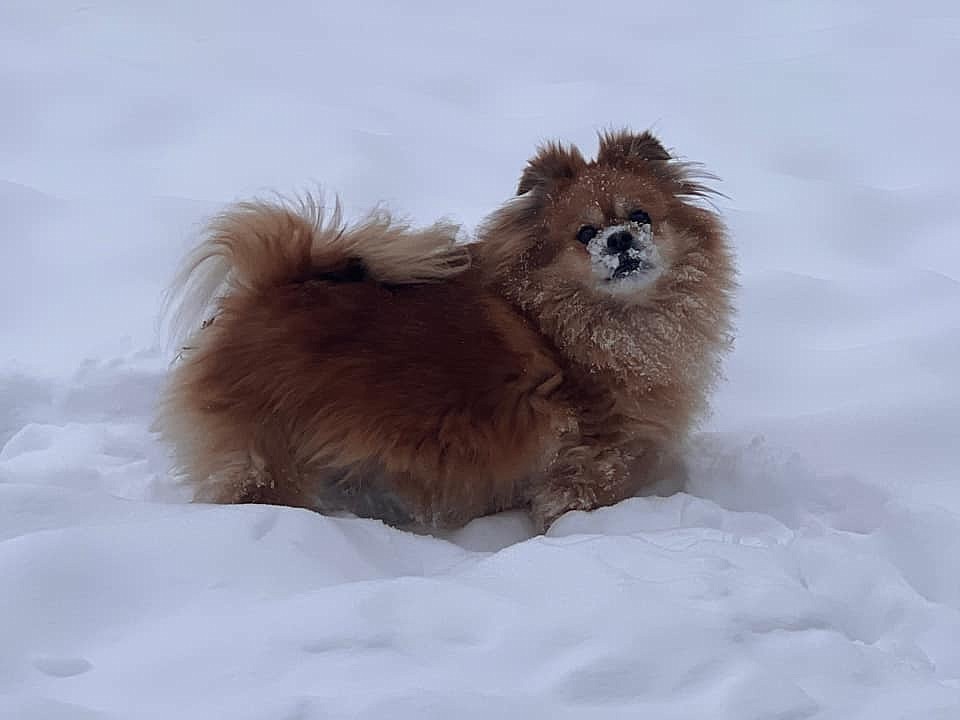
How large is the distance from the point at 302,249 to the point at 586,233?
0.92m

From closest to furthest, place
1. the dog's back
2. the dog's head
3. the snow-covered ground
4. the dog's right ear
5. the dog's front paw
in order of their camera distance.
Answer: the snow-covered ground → the dog's back → the dog's front paw → the dog's head → the dog's right ear

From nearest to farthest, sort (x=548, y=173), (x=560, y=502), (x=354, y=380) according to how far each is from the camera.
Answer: (x=354, y=380), (x=560, y=502), (x=548, y=173)

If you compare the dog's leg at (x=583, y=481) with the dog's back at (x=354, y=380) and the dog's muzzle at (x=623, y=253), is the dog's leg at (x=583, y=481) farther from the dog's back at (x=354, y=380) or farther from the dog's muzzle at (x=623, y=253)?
the dog's muzzle at (x=623, y=253)

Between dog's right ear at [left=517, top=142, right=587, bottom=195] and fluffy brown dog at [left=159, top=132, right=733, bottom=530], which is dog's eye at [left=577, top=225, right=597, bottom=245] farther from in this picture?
dog's right ear at [left=517, top=142, right=587, bottom=195]

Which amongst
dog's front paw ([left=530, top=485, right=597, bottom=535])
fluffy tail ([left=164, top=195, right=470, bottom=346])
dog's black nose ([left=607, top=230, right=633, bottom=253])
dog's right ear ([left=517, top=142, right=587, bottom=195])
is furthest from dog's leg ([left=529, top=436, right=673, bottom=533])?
dog's right ear ([left=517, top=142, right=587, bottom=195])

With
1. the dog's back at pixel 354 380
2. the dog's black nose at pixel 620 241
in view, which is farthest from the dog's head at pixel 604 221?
the dog's back at pixel 354 380

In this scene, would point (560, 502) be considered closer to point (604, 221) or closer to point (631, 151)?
point (604, 221)

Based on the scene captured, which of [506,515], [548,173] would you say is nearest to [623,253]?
[548,173]

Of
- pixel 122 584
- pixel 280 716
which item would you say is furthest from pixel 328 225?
pixel 280 716

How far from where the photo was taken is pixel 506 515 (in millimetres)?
3254

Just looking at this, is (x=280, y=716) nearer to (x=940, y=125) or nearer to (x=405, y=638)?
(x=405, y=638)

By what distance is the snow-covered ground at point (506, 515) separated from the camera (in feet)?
6.27

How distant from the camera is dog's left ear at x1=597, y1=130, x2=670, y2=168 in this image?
3465 mm

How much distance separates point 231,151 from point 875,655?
4757 mm
